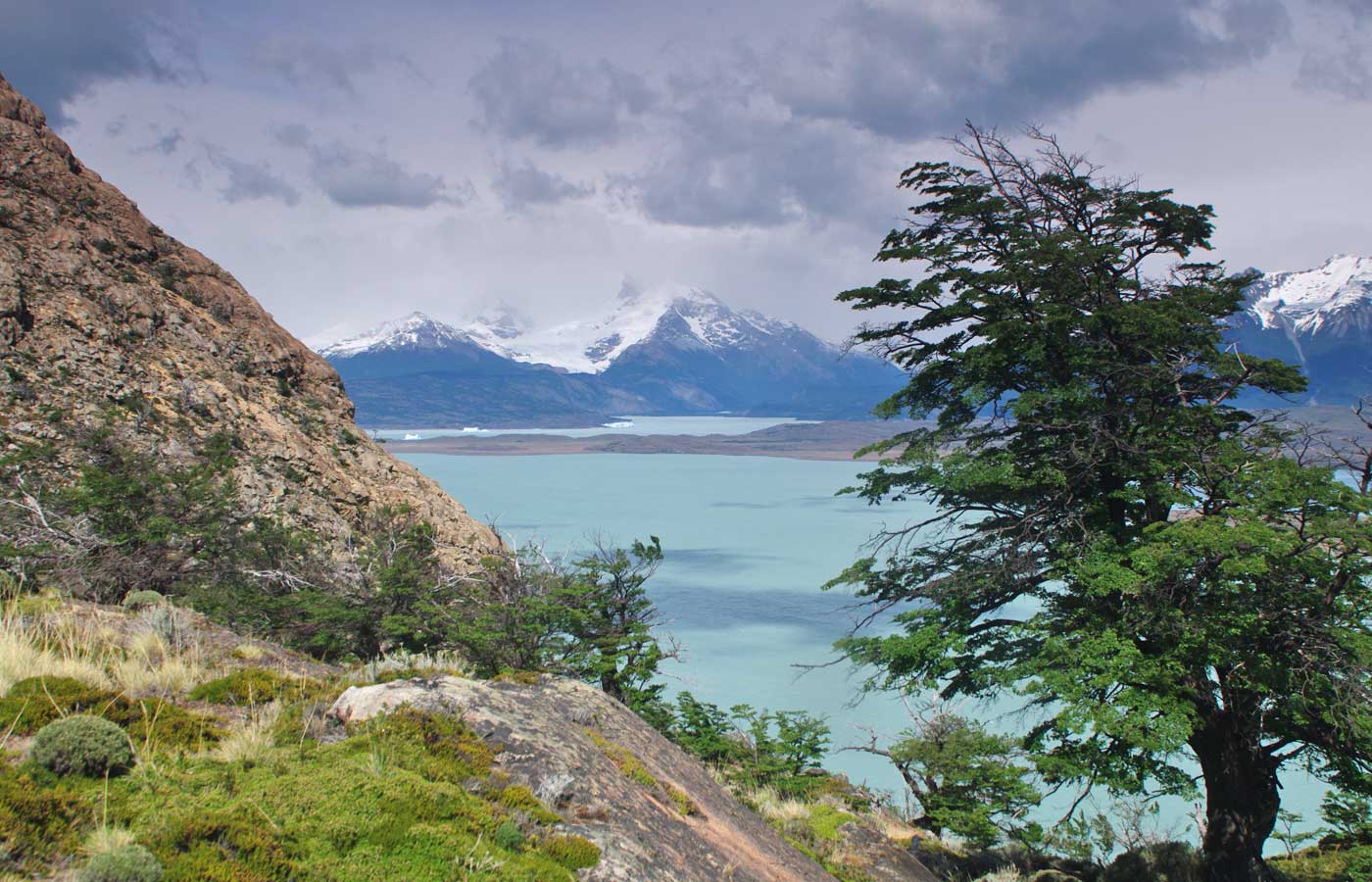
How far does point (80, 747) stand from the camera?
4594 mm

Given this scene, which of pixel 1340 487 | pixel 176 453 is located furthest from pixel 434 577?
pixel 1340 487

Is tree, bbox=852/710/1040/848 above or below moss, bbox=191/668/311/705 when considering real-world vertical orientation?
below

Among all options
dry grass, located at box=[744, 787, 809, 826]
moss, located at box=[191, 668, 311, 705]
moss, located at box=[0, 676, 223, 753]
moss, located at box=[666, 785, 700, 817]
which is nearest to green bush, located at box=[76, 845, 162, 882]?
moss, located at box=[0, 676, 223, 753]

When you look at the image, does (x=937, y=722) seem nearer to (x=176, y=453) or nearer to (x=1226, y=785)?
(x=1226, y=785)

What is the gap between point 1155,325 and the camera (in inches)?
424

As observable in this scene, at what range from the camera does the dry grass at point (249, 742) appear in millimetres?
5148

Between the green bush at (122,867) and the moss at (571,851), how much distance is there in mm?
2179

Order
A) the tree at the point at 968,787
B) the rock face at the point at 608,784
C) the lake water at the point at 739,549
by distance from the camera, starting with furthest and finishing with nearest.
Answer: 1. the lake water at the point at 739,549
2. the tree at the point at 968,787
3. the rock face at the point at 608,784

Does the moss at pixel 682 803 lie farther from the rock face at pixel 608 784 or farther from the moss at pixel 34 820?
the moss at pixel 34 820

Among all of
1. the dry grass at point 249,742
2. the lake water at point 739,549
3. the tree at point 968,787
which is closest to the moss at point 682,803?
the dry grass at point 249,742

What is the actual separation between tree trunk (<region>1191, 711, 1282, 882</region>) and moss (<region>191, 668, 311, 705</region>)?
10.6 metres

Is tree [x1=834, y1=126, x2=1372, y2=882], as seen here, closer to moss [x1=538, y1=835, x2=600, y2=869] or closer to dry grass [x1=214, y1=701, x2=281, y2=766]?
moss [x1=538, y1=835, x2=600, y2=869]

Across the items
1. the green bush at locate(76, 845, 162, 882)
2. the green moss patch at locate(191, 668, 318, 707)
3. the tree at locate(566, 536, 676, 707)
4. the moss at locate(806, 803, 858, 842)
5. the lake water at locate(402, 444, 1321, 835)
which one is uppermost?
the green bush at locate(76, 845, 162, 882)

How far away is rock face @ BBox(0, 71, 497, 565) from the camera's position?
79.5 feet
